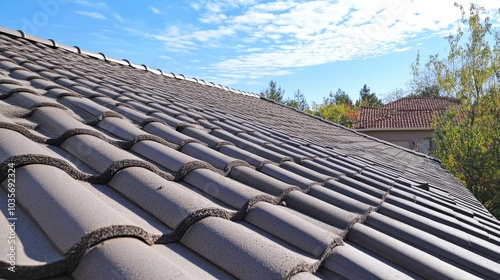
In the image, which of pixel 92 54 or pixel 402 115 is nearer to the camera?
pixel 92 54

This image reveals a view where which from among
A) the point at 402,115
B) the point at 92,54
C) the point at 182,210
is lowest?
the point at 182,210

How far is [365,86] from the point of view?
69.3 meters

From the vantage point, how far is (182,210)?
50.3 inches

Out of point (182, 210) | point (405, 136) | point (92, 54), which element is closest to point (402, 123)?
point (405, 136)

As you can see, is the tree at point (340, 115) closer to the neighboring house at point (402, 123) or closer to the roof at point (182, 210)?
the neighboring house at point (402, 123)

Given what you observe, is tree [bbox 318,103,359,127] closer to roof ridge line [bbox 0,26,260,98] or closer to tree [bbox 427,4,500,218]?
tree [bbox 427,4,500,218]

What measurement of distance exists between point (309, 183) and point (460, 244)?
2.96 ft

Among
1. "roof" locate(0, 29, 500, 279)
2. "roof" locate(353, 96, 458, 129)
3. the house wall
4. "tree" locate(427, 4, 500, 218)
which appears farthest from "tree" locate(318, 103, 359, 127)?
"roof" locate(0, 29, 500, 279)

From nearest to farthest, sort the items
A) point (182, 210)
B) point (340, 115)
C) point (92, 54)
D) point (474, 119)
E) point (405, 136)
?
point (182, 210)
point (92, 54)
point (474, 119)
point (405, 136)
point (340, 115)

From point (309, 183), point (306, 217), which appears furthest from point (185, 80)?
point (306, 217)

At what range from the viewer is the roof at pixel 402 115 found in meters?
26.6

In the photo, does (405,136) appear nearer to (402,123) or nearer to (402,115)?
(402,123)

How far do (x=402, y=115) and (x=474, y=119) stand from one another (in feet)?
47.6

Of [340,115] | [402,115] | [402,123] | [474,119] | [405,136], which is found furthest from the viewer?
[340,115]
